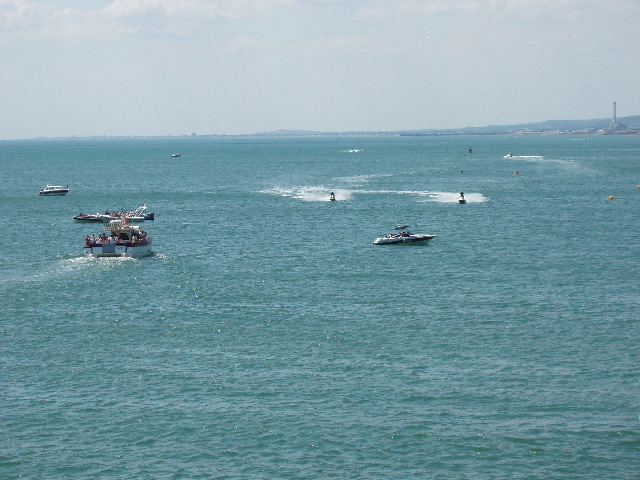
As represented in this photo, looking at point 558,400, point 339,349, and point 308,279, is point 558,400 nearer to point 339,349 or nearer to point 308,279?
point 339,349

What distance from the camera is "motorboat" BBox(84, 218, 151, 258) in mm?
101375

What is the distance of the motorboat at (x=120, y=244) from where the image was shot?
101 metres

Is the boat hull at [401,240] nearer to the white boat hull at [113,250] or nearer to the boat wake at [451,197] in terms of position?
the white boat hull at [113,250]

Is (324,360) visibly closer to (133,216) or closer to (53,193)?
(133,216)

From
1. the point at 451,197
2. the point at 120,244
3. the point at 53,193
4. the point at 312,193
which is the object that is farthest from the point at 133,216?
the point at 451,197

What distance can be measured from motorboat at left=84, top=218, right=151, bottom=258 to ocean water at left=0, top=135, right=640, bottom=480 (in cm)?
178

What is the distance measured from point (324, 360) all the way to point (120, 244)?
48977 mm

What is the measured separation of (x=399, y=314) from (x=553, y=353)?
1487cm

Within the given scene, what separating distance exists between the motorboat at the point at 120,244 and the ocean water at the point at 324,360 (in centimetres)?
178

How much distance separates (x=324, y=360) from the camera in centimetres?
5938

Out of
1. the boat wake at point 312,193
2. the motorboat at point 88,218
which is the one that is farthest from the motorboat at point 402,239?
the boat wake at point 312,193

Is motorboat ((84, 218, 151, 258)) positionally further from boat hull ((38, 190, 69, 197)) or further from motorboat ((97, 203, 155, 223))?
boat hull ((38, 190, 69, 197))

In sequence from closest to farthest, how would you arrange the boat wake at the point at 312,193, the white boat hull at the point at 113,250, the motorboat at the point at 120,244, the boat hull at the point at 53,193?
the white boat hull at the point at 113,250, the motorboat at the point at 120,244, the boat wake at the point at 312,193, the boat hull at the point at 53,193

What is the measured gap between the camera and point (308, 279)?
87000 mm
